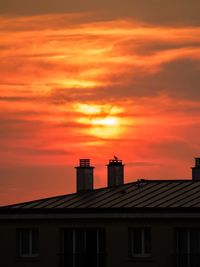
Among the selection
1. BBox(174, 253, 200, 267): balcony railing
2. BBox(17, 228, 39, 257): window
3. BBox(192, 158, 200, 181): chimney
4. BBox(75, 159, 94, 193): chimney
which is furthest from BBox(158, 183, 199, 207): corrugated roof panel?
BBox(17, 228, 39, 257): window

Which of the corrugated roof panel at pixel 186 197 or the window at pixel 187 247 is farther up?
the corrugated roof panel at pixel 186 197

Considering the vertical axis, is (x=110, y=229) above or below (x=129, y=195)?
below

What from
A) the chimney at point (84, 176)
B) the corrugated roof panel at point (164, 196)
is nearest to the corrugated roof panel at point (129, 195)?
the corrugated roof panel at point (164, 196)

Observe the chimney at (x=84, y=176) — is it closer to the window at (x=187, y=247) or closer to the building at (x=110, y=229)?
the building at (x=110, y=229)

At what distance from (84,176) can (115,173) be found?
6.23ft

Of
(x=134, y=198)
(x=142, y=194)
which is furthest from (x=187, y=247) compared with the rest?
(x=142, y=194)

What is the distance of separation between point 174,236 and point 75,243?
19.8ft

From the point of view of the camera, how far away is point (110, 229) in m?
76.1

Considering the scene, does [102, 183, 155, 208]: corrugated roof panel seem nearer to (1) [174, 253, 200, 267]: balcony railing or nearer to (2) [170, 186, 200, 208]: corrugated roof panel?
(2) [170, 186, 200, 208]: corrugated roof panel

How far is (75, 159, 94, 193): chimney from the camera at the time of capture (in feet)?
276

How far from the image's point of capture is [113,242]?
76062 millimetres

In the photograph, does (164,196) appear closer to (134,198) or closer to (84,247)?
(134,198)

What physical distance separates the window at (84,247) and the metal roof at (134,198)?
4.57 feet

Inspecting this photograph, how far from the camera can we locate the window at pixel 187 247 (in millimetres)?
74375
